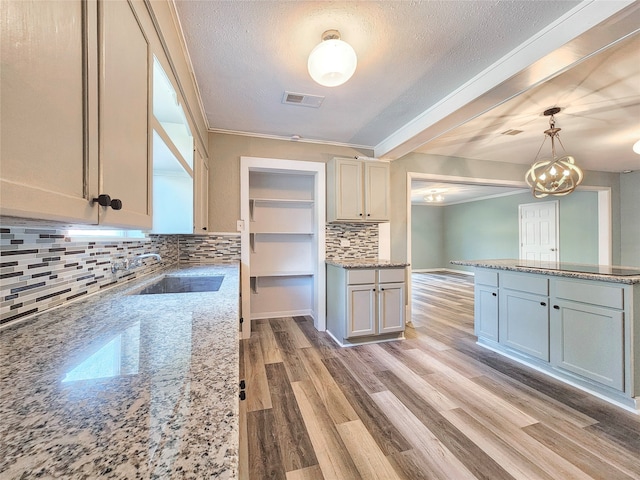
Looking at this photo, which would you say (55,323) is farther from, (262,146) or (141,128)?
(262,146)

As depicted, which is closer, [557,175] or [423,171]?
[557,175]

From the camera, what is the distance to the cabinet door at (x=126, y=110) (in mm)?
745

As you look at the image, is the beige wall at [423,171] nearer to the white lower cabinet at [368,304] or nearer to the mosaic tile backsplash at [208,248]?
the white lower cabinet at [368,304]

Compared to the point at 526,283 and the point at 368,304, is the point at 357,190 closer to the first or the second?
the point at 368,304

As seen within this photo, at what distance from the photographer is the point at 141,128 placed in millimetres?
1020

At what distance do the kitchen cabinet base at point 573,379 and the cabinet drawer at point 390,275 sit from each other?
110cm

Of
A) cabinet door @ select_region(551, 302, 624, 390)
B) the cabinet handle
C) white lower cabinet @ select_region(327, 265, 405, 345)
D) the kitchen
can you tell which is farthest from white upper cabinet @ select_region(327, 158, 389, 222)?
the cabinet handle

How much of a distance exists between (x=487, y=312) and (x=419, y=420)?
1.61m

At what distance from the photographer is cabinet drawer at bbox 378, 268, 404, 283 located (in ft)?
9.71

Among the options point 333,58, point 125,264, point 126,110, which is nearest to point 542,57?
point 333,58

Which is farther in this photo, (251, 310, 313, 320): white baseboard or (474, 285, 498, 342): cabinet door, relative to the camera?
(251, 310, 313, 320): white baseboard

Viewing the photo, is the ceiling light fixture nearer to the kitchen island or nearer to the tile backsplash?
the kitchen island

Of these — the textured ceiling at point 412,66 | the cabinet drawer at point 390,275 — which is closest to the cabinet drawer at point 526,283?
the cabinet drawer at point 390,275

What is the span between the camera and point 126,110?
0.88m
